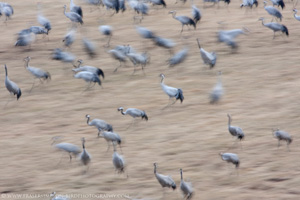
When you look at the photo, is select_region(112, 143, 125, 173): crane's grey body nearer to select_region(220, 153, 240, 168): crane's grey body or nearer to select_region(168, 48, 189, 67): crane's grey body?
select_region(220, 153, 240, 168): crane's grey body

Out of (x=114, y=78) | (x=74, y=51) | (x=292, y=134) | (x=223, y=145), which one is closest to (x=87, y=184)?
(x=223, y=145)

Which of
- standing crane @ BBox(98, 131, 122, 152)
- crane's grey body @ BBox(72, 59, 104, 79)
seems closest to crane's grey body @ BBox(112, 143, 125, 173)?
standing crane @ BBox(98, 131, 122, 152)

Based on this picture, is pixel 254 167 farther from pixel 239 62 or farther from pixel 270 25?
pixel 270 25

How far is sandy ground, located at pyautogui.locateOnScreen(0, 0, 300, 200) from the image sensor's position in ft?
23.8

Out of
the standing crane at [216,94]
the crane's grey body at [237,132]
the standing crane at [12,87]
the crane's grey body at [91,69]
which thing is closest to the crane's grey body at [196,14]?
the crane's grey body at [91,69]

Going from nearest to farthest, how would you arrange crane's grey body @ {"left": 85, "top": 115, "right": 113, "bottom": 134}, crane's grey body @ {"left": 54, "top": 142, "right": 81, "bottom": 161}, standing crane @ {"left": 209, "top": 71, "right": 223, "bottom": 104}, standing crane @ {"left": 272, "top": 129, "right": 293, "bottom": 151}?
standing crane @ {"left": 272, "top": 129, "right": 293, "bottom": 151} → crane's grey body @ {"left": 54, "top": 142, "right": 81, "bottom": 161} → crane's grey body @ {"left": 85, "top": 115, "right": 113, "bottom": 134} → standing crane @ {"left": 209, "top": 71, "right": 223, "bottom": 104}

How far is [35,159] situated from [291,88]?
169 inches

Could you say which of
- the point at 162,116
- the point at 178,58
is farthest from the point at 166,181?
the point at 178,58

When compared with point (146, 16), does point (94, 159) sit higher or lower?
higher

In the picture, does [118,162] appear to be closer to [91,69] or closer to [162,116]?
[162,116]

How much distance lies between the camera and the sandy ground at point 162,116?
7.27 m

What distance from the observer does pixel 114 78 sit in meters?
11.0

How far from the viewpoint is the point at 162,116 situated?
929cm

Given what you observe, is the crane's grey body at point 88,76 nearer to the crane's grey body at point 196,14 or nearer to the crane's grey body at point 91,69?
the crane's grey body at point 91,69
